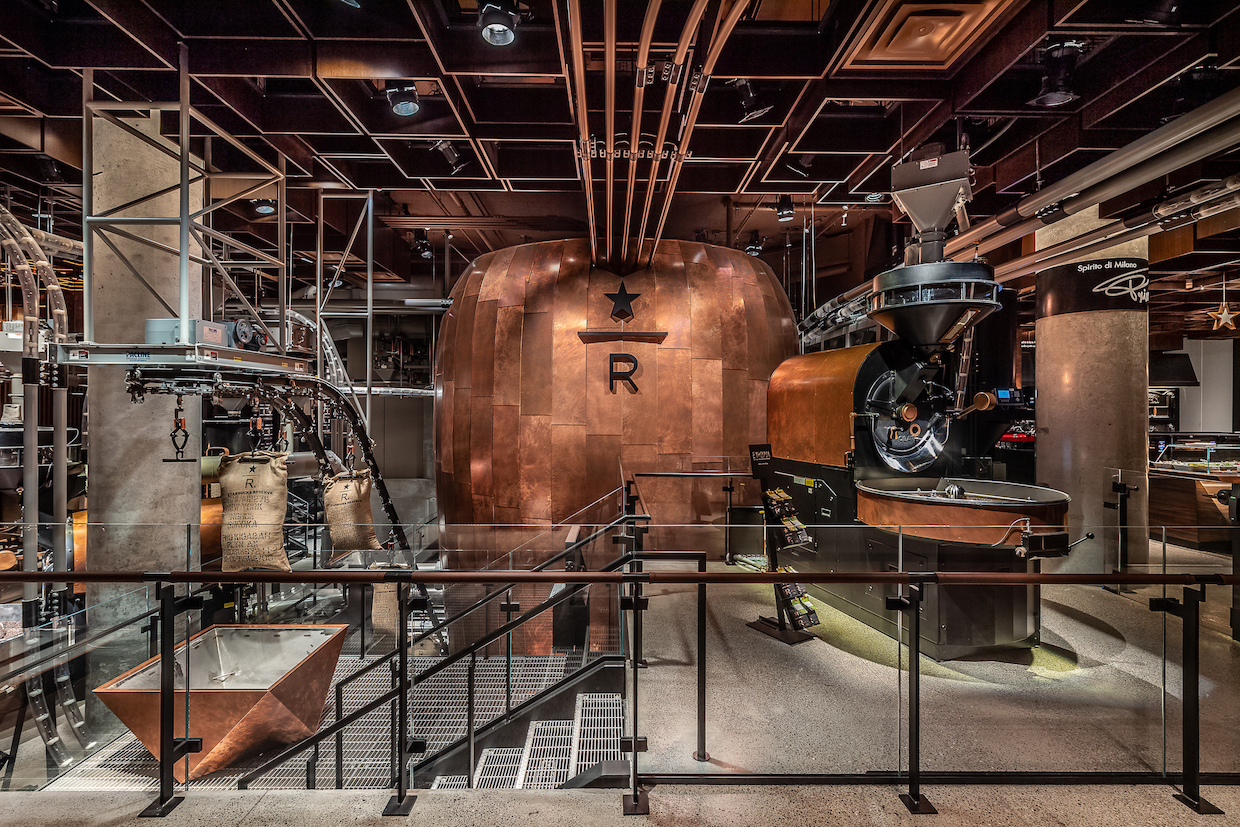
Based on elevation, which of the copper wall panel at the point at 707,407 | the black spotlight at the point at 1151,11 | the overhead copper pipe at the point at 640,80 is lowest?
the copper wall panel at the point at 707,407

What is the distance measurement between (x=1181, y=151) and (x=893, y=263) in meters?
3.44

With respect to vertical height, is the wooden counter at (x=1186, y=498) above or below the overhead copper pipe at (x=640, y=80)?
below

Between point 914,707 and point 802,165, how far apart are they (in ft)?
15.2

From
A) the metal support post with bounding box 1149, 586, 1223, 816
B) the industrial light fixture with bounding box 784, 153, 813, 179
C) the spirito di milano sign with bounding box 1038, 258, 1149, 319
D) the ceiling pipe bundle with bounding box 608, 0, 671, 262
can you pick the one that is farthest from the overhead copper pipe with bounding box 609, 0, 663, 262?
the spirito di milano sign with bounding box 1038, 258, 1149, 319

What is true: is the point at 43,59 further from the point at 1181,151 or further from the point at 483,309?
the point at 1181,151

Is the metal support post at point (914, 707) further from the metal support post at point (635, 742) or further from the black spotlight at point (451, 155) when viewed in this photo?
the black spotlight at point (451, 155)

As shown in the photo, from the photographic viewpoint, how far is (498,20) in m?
3.11

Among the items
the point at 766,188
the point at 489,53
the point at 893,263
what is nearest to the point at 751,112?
the point at 766,188

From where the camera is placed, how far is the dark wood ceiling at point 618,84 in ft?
11.3

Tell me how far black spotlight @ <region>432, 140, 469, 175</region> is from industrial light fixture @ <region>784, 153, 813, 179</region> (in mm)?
2972

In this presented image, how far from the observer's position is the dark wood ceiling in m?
3.45

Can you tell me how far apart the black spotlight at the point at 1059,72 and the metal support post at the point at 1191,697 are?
127 inches

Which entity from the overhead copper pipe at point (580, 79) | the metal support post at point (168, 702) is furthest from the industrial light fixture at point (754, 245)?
the metal support post at point (168, 702)

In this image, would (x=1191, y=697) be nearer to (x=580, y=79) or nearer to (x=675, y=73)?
(x=675, y=73)
